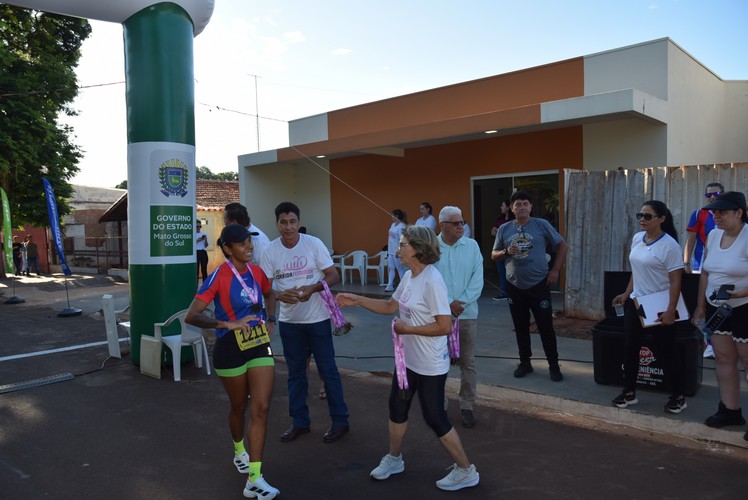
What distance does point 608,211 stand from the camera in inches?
330

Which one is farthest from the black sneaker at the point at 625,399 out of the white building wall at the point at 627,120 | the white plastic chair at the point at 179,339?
the white building wall at the point at 627,120

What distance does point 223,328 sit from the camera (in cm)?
366

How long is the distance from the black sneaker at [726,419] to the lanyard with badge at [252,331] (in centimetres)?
355

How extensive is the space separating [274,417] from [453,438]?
2284mm

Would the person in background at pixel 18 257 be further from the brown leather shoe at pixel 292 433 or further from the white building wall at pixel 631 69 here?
the brown leather shoe at pixel 292 433

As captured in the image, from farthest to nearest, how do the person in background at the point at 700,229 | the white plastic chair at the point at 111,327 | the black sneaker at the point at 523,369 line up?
the white plastic chair at the point at 111,327, the person in background at the point at 700,229, the black sneaker at the point at 523,369

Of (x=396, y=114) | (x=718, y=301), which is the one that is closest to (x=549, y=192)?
(x=396, y=114)

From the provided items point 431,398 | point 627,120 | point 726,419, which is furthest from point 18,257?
point 726,419

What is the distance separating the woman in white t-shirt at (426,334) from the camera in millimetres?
3529

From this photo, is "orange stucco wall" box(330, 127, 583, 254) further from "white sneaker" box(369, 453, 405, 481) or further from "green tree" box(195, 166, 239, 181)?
"green tree" box(195, 166, 239, 181)

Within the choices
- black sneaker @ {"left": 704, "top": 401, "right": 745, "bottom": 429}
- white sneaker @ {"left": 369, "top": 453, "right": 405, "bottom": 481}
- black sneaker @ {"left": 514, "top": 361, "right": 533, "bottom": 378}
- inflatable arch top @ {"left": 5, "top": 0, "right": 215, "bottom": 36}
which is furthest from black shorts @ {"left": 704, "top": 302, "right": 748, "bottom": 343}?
inflatable arch top @ {"left": 5, "top": 0, "right": 215, "bottom": 36}

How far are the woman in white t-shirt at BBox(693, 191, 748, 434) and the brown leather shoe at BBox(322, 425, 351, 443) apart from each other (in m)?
2.94

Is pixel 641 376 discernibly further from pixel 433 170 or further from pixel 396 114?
pixel 396 114

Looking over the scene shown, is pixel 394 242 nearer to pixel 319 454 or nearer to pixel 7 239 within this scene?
pixel 319 454
